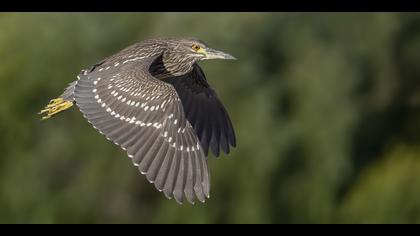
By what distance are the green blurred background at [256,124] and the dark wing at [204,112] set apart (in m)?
5.12

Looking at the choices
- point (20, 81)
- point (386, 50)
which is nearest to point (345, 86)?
point (386, 50)

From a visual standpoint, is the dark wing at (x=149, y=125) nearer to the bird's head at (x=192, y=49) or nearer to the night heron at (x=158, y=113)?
the night heron at (x=158, y=113)

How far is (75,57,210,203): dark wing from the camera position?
7559 millimetres

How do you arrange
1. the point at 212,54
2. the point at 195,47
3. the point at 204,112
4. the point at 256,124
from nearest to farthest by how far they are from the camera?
1. the point at 212,54
2. the point at 195,47
3. the point at 204,112
4. the point at 256,124

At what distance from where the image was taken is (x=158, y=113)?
7840 mm

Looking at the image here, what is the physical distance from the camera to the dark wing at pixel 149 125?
24.8ft

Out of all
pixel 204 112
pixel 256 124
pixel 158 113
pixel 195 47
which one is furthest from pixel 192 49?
pixel 256 124

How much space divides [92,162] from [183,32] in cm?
213

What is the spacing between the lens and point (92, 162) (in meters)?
14.8

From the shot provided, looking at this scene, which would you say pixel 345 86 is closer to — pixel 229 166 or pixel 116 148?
pixel 229 166

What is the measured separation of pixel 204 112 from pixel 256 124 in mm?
5720

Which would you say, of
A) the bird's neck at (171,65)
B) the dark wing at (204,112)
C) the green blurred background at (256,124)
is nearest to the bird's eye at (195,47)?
the bird's neck at (171,65)

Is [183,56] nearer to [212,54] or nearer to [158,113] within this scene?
[212,54]

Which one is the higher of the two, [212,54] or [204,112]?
[212,54]
